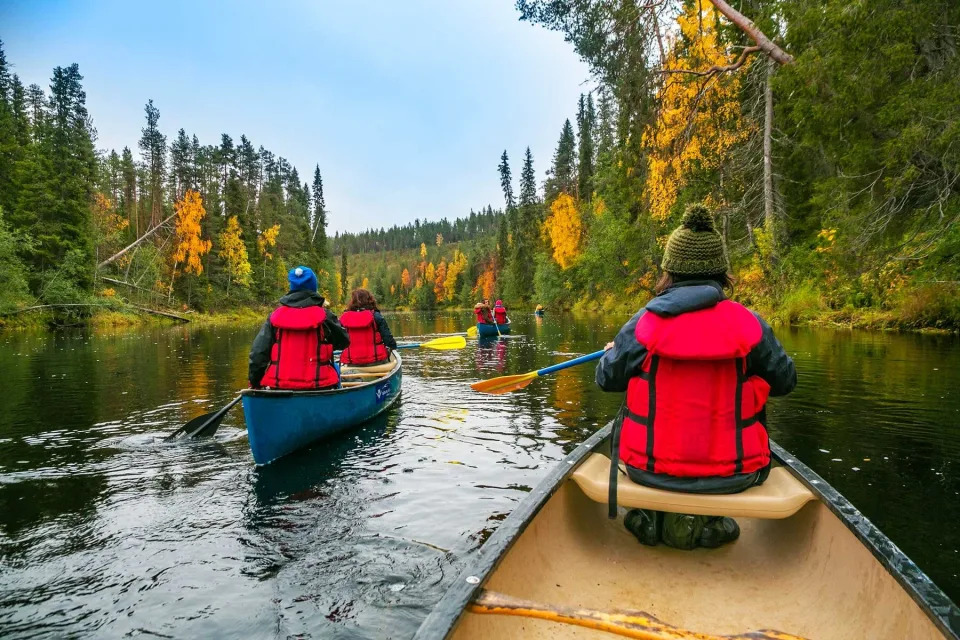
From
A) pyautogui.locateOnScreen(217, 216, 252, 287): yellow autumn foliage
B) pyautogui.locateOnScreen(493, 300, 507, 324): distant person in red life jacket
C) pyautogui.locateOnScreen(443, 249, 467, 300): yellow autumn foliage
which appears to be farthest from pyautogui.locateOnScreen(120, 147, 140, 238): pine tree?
pyautogui.locateOnScreen(443, 249, 467, 300): yellow autumn foliage

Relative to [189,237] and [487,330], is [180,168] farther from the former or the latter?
[487,330]

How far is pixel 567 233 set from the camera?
45438 mm

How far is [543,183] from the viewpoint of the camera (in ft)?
194

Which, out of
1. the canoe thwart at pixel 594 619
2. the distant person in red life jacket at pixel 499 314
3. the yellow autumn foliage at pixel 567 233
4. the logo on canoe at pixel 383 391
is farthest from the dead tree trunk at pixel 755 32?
the yellow autumn foliage at pixel 567 233

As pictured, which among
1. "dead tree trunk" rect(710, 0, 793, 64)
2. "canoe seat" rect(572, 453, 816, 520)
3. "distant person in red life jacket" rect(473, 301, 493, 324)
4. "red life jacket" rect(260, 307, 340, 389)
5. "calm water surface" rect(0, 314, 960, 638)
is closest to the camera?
"canoe seat" rect(572, 453, 816, 520)

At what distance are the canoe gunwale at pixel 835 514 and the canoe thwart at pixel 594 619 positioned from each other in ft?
0.22

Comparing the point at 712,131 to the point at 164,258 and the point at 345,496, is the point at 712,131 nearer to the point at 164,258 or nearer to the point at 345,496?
the point at 345,496

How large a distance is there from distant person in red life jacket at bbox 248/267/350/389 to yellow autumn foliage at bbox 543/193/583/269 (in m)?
39.9

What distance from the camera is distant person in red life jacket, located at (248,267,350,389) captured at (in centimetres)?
580

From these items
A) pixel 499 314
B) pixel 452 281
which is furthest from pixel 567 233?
pixel 452 281

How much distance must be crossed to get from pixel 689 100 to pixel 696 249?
1150 centimetres

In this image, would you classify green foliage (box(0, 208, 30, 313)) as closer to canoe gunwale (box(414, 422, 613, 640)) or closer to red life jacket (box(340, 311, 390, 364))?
red life jacket (box(340, 311, 390, 364))

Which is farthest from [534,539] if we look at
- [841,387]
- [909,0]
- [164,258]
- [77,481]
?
[164,258]

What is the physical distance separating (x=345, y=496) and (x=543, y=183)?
5729 cm
